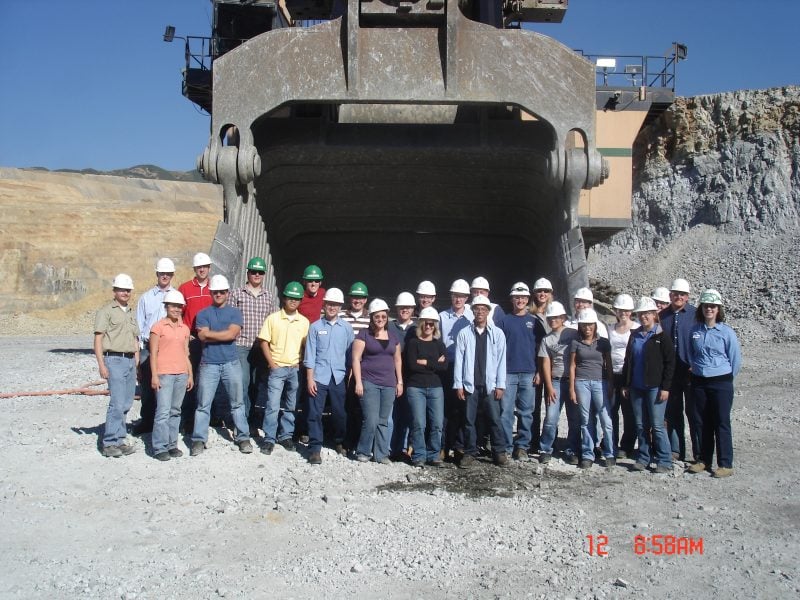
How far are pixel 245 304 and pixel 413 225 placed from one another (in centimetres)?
447

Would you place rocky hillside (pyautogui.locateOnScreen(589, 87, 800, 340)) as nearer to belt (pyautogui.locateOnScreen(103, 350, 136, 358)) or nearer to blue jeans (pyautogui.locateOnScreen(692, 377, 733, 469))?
blue jeans (pyautogui.locateOnScreen(692, 377, 733, 469))

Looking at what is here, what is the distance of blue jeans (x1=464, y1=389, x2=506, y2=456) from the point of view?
6566mm

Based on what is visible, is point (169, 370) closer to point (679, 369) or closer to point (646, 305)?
point (646, 305)

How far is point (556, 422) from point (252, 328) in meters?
2.62

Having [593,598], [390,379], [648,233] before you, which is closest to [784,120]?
[648,233]

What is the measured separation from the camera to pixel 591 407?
6520 mm

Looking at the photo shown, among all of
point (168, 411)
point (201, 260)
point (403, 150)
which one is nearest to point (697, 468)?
point (168, 411)

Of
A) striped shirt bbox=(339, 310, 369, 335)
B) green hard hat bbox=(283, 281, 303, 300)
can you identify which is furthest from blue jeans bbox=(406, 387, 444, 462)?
green hard hat bbox=(283, 281, 303, 300)

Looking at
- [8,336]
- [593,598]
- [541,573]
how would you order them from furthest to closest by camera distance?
[8,336] → [541,573] → [593,598]

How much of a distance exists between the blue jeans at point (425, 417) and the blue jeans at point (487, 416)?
0.69ft

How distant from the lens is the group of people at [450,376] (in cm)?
643

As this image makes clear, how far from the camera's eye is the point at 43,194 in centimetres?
3309

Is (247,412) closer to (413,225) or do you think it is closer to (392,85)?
(392,85)

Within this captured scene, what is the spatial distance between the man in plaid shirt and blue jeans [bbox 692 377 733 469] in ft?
11.3
